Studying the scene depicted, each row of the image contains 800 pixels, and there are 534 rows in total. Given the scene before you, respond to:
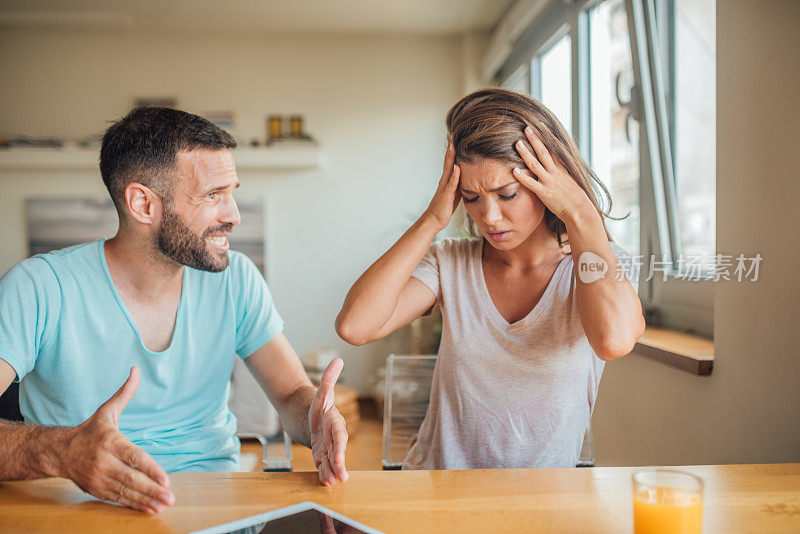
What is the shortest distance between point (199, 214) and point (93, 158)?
3.30m

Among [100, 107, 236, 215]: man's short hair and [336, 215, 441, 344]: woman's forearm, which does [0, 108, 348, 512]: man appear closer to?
[100, 107, 236, 215]: man's short hair

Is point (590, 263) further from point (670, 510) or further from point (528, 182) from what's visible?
point (670, 510)

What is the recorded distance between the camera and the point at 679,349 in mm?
1788

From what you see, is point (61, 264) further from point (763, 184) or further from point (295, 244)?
point (295, 244)

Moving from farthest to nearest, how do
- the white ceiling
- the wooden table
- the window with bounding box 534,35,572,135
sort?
the white ceiling
the window with bounding box 534,35,572,135
the wooden table

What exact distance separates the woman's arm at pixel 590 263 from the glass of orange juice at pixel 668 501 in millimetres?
443

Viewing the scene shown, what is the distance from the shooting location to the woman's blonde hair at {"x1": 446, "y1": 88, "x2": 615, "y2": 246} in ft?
4.19

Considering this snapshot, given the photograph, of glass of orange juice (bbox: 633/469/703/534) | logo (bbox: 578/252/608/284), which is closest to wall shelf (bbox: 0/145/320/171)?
logo (bbox: 578/252/608/284)

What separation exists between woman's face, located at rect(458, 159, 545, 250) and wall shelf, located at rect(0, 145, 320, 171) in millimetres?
3269

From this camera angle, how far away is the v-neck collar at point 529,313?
1.34 meters

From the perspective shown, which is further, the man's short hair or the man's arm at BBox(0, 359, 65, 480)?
the man's short hair

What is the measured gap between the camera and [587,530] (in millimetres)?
810

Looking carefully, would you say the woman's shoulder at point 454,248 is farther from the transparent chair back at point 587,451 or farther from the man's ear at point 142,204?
the man's ear at point 142,204

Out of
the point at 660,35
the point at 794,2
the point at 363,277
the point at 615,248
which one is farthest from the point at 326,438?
the point at 660,35
